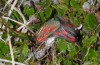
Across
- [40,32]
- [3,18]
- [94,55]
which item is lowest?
[94,55]

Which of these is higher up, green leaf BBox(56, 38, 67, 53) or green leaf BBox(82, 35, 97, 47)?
green leaf BBox(56, 38, 67, 53)

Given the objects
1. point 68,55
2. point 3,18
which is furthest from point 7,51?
point 68,55

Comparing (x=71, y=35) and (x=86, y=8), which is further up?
(x=86, y=8)

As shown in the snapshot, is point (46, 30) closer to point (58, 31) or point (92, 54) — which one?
point (58, 31)

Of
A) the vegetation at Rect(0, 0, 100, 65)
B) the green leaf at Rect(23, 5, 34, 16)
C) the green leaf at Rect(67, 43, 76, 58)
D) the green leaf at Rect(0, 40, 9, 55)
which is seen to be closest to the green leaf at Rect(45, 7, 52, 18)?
the vegetation at Rect(0, 0, 100, 65)

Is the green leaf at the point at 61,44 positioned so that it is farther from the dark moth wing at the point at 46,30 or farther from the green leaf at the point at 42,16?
the green leaf at the point at 42,16

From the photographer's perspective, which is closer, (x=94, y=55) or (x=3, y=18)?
(x=94, y=55)

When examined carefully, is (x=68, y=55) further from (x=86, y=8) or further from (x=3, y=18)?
(x=3, y=18)

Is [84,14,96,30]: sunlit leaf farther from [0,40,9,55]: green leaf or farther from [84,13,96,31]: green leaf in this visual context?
[0,40,9,55]: green leaf

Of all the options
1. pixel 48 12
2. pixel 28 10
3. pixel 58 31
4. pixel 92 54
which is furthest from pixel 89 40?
pixel 28 10
